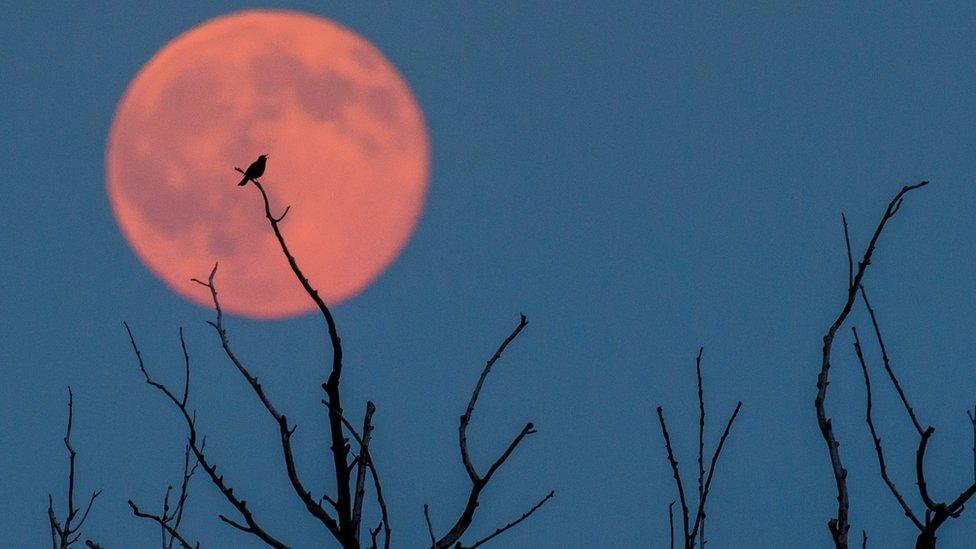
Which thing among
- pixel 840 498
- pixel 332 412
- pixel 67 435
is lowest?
pixel 840 498

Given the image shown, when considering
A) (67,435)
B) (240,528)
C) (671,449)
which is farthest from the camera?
(67,435)

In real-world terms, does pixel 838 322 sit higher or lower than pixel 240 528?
higher

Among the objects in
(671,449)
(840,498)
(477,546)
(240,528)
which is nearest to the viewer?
(840,498)

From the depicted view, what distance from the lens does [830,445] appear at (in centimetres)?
431

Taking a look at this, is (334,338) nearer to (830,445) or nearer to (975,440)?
(830,445)

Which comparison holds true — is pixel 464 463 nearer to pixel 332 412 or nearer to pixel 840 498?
pixel 332 412

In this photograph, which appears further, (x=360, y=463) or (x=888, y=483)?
(x=360, y=463)

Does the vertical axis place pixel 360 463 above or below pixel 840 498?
above

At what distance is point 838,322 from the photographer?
442 centimetres

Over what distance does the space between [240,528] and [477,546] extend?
3.69ft

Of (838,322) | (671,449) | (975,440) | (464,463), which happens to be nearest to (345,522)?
(464,463)

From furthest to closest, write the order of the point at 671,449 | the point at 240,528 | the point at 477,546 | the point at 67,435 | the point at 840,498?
the point at 67,435 → the point at 671,449 → the point at 477,546 → the point at 240,528 → the point at 840,498

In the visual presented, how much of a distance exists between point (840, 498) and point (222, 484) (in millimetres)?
2677

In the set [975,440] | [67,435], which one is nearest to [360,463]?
[975,440]
